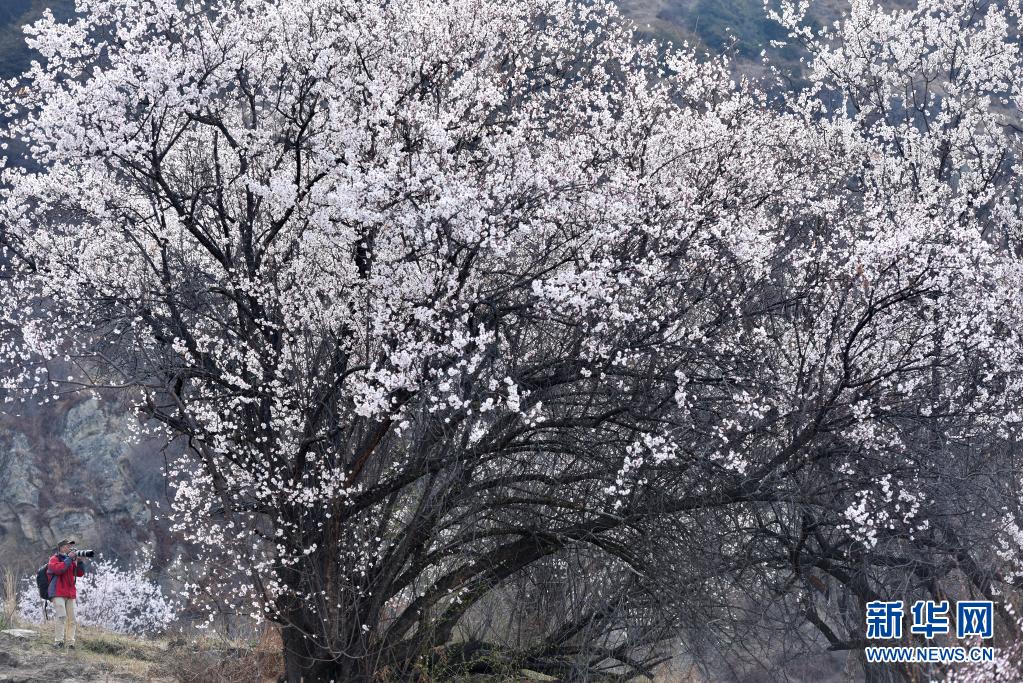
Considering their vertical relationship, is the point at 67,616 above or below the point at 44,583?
below

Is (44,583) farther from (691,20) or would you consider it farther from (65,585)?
(691,20)

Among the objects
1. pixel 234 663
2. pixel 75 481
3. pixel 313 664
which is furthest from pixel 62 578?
pixel 75 481

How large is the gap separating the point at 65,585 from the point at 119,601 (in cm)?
1407

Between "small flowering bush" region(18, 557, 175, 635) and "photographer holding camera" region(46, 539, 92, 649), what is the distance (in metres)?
9.40

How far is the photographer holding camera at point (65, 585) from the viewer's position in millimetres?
12867

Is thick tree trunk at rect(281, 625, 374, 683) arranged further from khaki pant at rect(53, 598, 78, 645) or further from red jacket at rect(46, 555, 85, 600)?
khaki pant at rect(53, 598, 78, 645)

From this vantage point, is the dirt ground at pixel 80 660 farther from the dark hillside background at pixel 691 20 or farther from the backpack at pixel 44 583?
the dark hillside background at pixel 691 20

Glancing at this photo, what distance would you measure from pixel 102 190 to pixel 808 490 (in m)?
7.36

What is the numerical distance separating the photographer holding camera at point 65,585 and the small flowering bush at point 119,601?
9.40m

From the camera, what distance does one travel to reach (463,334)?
866 cm

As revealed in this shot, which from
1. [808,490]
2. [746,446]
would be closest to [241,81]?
[746,446]

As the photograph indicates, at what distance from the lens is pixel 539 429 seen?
31.5 feet

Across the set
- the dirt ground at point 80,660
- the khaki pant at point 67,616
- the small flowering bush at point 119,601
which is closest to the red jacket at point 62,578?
the khaki pant at point 67,616

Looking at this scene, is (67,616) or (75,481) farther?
(75,481)
